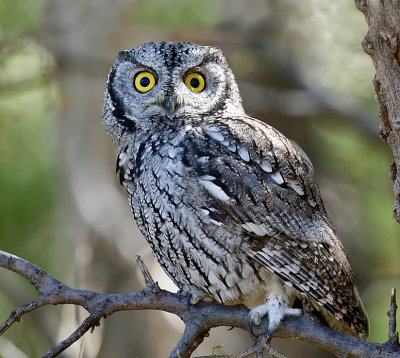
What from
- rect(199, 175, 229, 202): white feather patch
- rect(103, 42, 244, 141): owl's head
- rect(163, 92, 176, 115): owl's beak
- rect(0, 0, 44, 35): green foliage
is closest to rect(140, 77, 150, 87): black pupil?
rect(103, 42, 244, 141): owl's head

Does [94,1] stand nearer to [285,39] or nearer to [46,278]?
[285,39]

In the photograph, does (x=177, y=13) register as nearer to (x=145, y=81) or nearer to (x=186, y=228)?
(x=145, y=81)

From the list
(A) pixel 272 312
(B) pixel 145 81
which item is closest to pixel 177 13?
(B) pixel 145 81

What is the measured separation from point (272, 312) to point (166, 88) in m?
0.97

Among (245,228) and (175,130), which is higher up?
(175,130)

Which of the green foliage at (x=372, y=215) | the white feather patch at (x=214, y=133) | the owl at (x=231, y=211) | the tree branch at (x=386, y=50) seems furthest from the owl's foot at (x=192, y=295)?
the green foliage at (x=372, y=215)

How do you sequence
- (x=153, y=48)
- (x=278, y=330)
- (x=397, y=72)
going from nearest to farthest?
(x=397, y=72) < (x=278, y=330) < (x=153, y=48)

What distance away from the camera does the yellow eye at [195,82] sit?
104 inches

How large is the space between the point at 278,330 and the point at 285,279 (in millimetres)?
188

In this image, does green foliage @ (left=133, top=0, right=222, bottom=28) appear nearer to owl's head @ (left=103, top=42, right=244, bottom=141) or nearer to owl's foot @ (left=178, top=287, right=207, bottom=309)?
owl's head @ (left=103, top=42, right=244, bottom=141)

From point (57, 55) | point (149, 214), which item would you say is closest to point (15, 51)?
point (57, 55)

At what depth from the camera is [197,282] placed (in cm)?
242

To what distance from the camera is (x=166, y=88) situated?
2584 millimetres

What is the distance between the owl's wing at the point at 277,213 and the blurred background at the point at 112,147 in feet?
6.31
